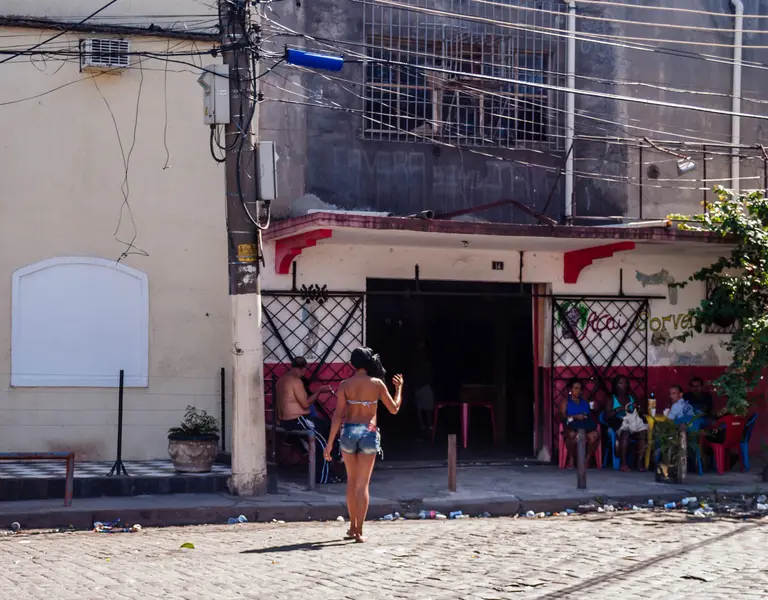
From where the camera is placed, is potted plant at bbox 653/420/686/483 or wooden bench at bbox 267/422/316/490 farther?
potted plant at bbox 653/420/686/483

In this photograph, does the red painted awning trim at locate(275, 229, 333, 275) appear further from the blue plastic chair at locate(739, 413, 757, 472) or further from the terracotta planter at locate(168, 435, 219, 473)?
the blue plastic chair at locate(739, 413, 757, 472)

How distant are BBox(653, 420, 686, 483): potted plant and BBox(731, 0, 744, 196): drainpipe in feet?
16.4

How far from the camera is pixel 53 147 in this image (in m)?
14.4

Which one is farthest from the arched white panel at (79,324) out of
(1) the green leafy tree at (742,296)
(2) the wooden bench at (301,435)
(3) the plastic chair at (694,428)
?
(1) the green leafy tree at (742,296)

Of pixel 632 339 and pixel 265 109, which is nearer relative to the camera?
pixel 265 109

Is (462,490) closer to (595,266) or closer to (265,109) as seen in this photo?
(595,266)

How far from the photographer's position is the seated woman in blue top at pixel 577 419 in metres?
15.1

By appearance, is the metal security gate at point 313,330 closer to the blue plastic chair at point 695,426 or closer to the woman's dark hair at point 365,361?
the blue plastic chair at point 695,426

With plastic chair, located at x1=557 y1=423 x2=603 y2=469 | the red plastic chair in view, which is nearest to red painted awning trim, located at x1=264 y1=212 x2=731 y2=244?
the red plastic chair

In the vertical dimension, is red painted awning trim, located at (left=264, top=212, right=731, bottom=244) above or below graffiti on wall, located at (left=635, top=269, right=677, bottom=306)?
above

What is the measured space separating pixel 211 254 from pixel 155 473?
3.42m

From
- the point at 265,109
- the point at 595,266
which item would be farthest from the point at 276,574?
the point at 595,266

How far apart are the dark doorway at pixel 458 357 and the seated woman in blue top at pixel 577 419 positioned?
1.53 meters

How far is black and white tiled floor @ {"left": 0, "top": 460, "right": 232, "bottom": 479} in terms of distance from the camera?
12.5 metres
